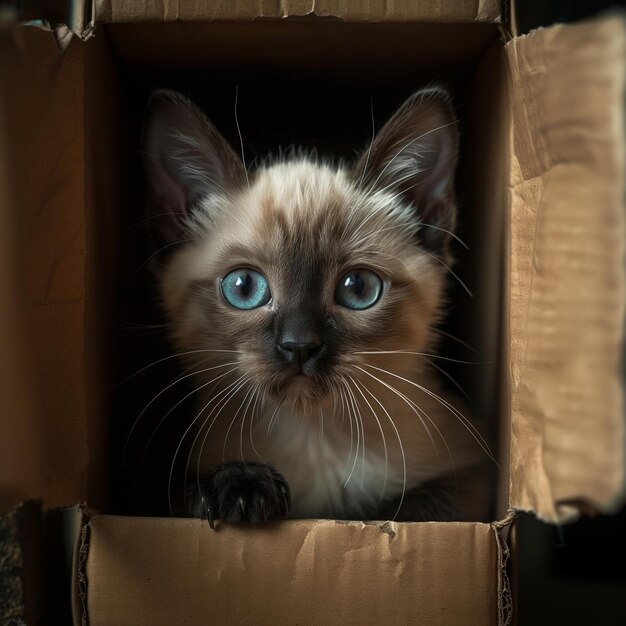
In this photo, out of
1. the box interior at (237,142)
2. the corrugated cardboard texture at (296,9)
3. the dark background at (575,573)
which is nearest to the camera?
the corrugated cardboard texture at (296,9)

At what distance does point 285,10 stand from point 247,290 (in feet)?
1.57

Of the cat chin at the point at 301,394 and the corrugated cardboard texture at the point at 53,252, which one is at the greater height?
the corrugated cardboard texture at the point at 53,252

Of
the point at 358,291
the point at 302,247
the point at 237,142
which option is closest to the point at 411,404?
the point at 358,291

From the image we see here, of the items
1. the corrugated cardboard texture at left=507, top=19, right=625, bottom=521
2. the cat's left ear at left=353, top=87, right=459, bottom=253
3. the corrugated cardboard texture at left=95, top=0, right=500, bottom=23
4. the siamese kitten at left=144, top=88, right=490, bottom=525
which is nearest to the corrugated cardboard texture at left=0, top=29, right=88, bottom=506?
the corrugated cardboard texture at left=95, top=0, right=500, bottom=23

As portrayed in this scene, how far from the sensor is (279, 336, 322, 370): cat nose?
1144mm

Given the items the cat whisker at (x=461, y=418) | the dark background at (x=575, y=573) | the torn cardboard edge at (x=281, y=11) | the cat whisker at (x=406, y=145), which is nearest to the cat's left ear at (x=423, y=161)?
the cat whisker at (x=406, y=145)

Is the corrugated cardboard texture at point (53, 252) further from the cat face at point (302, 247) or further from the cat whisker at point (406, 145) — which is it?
the cat whisker at point (406, 145)

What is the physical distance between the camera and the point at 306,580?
102cm

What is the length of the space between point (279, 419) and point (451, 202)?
0.55 metres

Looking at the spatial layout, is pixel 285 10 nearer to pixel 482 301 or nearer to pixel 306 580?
pixel 482 301

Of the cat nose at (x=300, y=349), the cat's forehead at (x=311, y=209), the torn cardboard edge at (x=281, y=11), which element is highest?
the torn cardboard edge at (x=281, y=11)

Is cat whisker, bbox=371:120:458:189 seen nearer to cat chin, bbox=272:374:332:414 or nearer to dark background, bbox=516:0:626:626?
cat chin, bbox=272:374:332:414

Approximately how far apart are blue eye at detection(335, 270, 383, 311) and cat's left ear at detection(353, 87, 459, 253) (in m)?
0.20

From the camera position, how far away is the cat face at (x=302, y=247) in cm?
121
